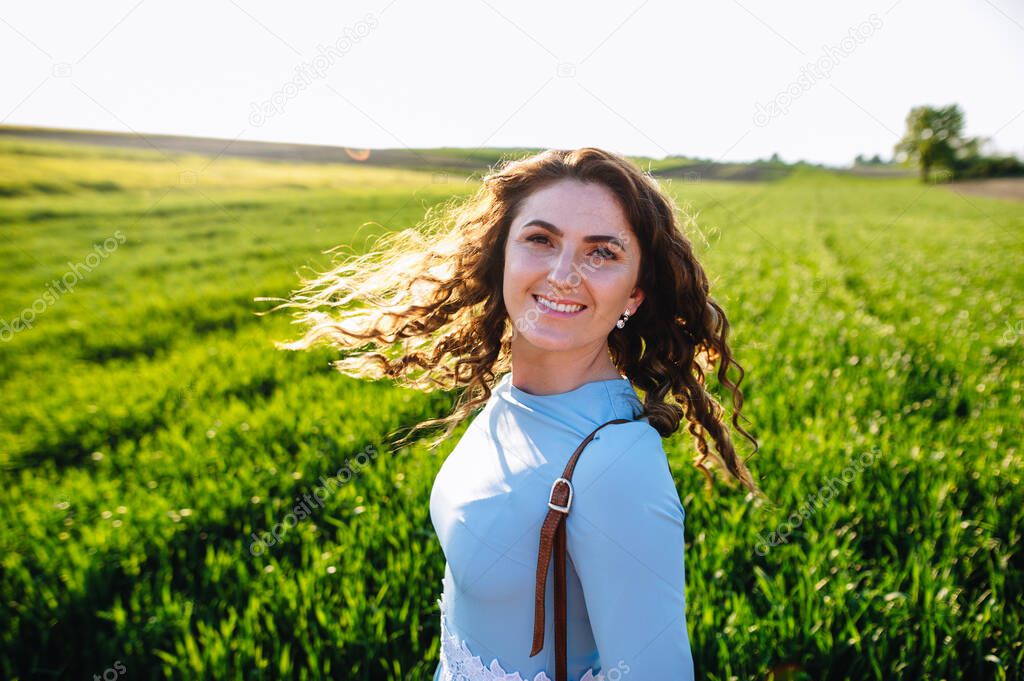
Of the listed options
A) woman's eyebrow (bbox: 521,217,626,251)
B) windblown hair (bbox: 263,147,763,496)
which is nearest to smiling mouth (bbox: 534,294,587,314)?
woman's eyebrow (bbox: 521,217,626,251)

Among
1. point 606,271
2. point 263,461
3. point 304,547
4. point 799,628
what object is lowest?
point 799,628

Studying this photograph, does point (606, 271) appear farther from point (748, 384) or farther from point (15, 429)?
point (15, 429)

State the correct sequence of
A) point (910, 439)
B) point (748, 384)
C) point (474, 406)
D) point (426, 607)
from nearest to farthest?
point (474, 406) < point (426, 607) < point (910, 439) < point (748, 384)

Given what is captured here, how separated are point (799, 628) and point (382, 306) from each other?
178 centimetres

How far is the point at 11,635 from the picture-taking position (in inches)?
99.1

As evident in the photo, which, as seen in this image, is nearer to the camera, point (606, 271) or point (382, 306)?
point (606, 271)

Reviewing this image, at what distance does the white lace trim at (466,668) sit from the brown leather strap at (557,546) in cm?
16

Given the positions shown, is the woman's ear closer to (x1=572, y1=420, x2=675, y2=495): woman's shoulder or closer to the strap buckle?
(x1=572, y1=420, x2=675, y2=495): woman's shoulder

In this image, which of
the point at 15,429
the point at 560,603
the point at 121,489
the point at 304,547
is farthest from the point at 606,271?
the point at 15,429

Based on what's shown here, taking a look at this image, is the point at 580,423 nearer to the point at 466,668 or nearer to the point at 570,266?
the point at 570,266

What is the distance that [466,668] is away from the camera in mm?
1397

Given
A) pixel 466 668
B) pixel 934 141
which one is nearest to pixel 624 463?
pixel 466 668

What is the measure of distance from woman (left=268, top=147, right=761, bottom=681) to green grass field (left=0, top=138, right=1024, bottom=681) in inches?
18.5

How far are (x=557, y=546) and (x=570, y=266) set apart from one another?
1.81 feet
